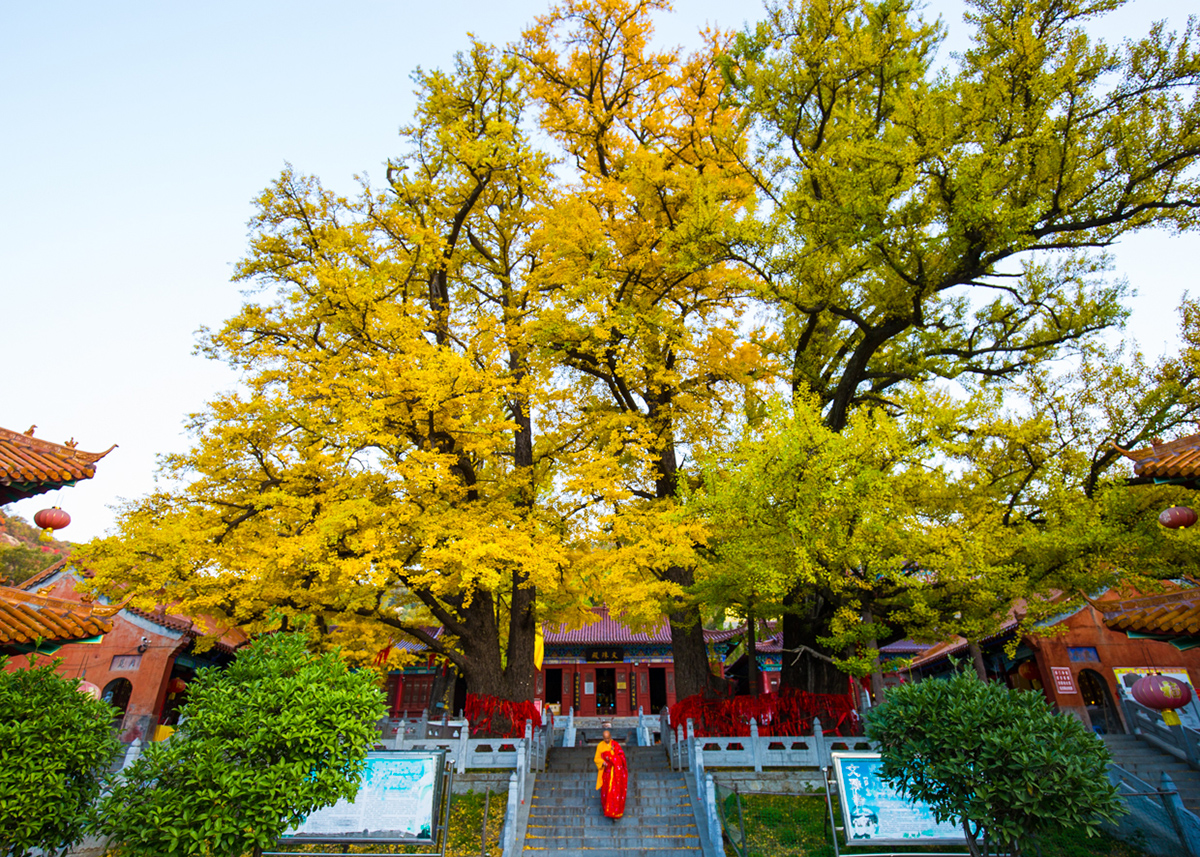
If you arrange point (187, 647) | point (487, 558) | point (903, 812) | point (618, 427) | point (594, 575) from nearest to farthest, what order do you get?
point (903, 812) → point (487, 558) → point (594, 575) → point (618, 427) → point (187, 647)

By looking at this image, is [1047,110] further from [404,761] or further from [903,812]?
[404,761]

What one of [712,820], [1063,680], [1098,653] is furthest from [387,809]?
[1098,653]

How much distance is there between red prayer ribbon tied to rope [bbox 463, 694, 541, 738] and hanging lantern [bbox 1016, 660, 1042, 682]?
1590 centimetres

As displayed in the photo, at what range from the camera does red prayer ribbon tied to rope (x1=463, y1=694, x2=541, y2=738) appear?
1234 centimetres

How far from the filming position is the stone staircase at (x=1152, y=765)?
1159cm

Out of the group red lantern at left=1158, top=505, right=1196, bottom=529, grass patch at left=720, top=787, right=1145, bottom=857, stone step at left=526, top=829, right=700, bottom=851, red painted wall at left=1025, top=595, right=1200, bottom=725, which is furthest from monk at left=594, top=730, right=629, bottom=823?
red painted wall at left=1025, top=595, right=1200, bottom=725

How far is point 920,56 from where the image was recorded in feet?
40.4

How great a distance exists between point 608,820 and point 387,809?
11.6 feet

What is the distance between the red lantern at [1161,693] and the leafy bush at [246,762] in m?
9.10

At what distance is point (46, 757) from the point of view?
589 centimetres

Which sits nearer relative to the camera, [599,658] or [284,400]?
[284,400]

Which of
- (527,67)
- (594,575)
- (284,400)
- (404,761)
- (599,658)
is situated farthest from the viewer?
(599,658)

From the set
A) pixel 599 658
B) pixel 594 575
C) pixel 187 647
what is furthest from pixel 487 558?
pixel 599 658

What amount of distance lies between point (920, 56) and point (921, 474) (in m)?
8.60
